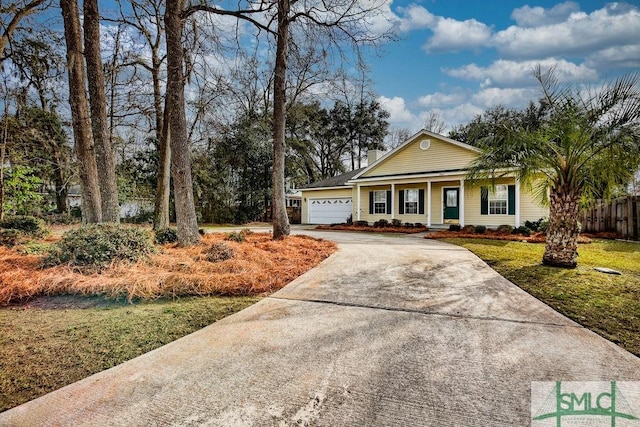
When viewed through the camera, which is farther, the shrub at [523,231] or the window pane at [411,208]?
the window pane at [411,208]

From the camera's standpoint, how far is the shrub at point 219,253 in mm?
5828

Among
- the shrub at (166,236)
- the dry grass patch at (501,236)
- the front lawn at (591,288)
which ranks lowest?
the front lawn at (591,288)

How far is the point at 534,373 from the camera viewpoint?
7.66 ft

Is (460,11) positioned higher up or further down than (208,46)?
higher up

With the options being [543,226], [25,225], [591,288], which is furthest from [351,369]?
[543,226]

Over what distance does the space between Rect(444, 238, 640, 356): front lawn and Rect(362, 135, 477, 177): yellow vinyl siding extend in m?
8.67

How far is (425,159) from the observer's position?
1669 cm

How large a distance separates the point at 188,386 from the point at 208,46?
872cm

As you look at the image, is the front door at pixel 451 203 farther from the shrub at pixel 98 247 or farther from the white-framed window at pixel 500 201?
the shrub at pixel 98 247

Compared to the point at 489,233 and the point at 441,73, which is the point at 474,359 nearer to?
the point at 489,233

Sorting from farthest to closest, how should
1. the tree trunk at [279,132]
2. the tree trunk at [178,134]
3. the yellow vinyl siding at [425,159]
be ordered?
the yellow vinyl siding at [425,159], the tree trunk at [279,132], the tree trunk at [178,134]

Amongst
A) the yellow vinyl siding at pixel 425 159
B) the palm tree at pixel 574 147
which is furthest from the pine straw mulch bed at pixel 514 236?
the palm tree at pixel 574 147

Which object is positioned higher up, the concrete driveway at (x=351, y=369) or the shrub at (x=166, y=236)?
the shrub at (x=166, y=236)

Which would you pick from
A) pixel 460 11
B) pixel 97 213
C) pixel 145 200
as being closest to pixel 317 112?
pixel 145 200
